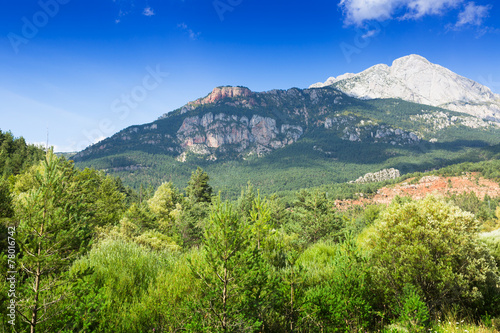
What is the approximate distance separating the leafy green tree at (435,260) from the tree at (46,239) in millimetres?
7113

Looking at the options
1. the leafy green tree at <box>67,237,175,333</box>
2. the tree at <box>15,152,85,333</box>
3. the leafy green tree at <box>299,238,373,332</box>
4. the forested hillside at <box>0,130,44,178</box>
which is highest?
the forested hillside at <box>0,130,44,178</box>

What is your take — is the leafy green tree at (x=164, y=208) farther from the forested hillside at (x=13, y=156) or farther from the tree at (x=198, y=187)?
the forested hillside at (x=13, y=156)

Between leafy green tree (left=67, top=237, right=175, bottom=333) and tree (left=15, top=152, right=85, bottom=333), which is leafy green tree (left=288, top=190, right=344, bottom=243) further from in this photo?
tree (left=15, top=152, right=85, bottom=333)

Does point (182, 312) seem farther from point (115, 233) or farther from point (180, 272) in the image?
point (115, 233)

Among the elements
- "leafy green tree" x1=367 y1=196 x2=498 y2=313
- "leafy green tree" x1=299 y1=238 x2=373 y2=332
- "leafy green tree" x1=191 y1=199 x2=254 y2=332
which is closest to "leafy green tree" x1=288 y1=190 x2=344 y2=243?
"leafy green tree" x1=367 y1=196 x2=498 y2=313

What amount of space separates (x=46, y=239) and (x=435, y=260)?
29.2ft

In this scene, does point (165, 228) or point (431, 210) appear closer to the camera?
point (431, 210)

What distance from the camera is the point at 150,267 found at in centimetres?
567

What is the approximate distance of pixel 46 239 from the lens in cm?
341

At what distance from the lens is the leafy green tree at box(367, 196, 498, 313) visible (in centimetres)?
612

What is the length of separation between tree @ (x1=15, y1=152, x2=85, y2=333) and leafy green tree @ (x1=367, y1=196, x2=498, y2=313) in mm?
7113

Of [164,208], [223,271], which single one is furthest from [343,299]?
[164,208]

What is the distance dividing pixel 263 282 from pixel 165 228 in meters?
24.2

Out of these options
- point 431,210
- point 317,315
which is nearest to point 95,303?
point 317,315
